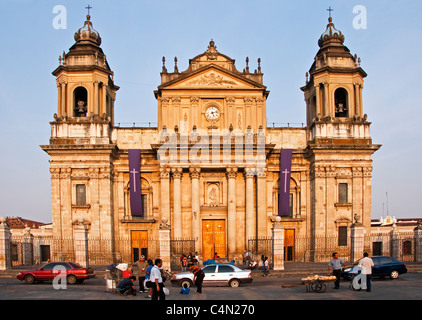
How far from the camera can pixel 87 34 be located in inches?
1593

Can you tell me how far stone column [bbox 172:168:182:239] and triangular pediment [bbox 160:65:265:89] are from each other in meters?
6.52

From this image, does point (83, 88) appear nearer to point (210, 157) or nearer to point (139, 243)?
point (210, 157)

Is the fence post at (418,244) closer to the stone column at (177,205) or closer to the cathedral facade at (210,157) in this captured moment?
the cathedral facade at (210,157)

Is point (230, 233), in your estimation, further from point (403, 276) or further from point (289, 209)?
point (403, 276)

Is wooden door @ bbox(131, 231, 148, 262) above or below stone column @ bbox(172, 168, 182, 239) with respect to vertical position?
below

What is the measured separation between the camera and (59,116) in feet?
127

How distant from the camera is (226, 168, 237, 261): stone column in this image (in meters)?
37.4

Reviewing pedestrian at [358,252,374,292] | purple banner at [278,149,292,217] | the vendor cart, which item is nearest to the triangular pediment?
purple banner at [278,149,292,217]

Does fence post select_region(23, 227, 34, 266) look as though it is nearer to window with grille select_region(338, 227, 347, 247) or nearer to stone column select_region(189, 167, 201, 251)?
stone column select_region(189, 167, 201, 251)

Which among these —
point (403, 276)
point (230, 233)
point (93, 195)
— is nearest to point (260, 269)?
point (230, 233)

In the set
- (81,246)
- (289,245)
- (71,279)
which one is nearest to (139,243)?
(81,246)

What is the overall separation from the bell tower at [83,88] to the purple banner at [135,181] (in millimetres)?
2679

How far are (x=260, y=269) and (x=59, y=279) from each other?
12.4 metres
